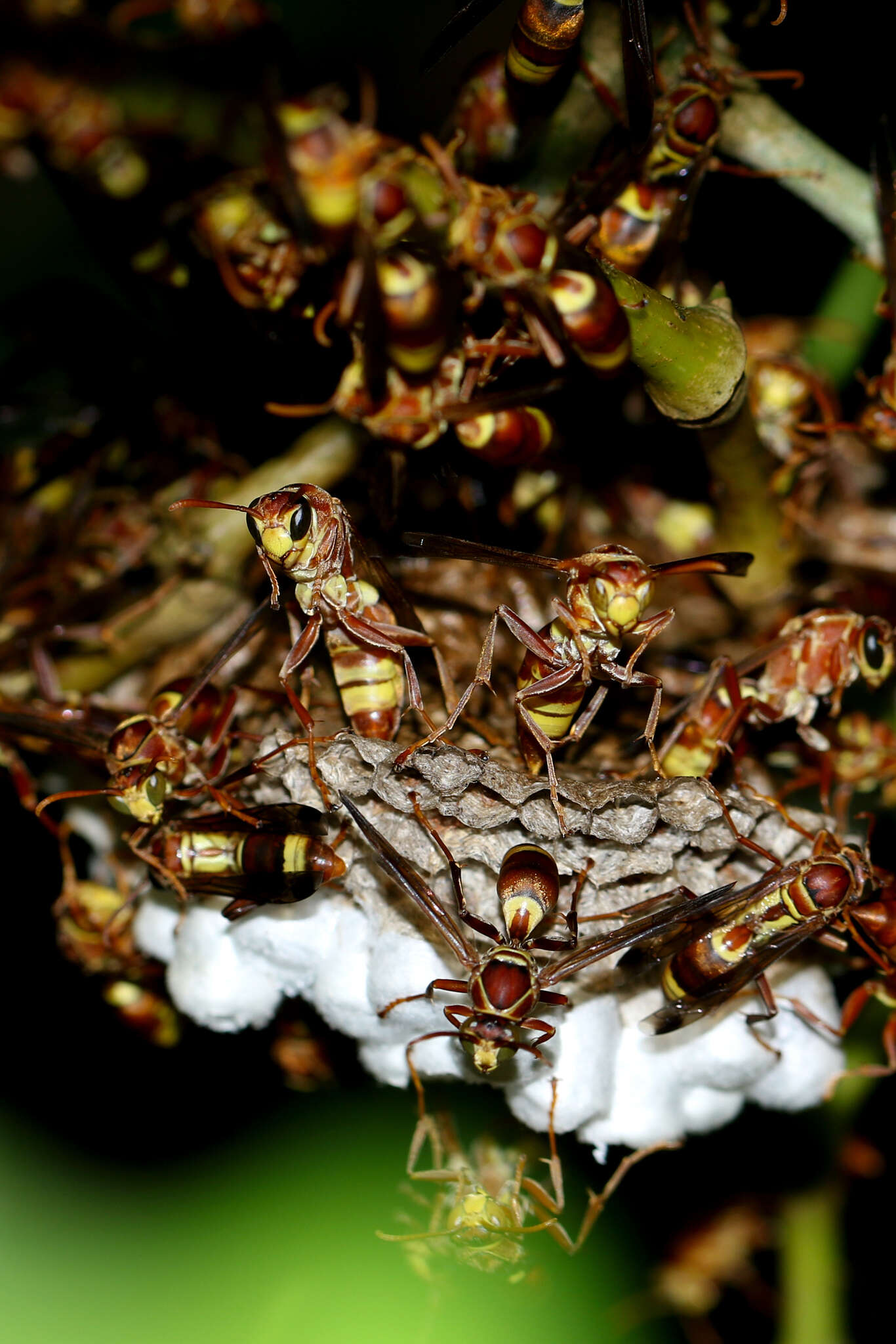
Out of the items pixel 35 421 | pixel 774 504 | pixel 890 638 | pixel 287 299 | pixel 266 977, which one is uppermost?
pixel 287 299

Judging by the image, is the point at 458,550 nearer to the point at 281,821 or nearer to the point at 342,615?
the point at 342,615

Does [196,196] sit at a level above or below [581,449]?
above

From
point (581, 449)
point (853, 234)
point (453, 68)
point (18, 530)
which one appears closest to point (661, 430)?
point (581, 449)

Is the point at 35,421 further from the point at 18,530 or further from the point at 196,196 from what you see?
the point at 196,196

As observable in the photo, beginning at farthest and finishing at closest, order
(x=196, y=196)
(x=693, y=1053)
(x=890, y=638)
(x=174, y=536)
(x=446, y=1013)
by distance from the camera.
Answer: (x=174, y=536) → (x=890, y=638) → (x=693, y=1053) → (x=446, y=1013) → (x=196, y=196)

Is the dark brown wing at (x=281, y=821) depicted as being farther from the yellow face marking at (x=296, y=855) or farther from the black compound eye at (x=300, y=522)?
the black compound eye at (x=300, y=522)

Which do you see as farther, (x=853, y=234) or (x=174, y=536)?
(x=174, y=536)

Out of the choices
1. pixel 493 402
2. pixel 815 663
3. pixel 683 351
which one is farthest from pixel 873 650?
pixel 493 402
